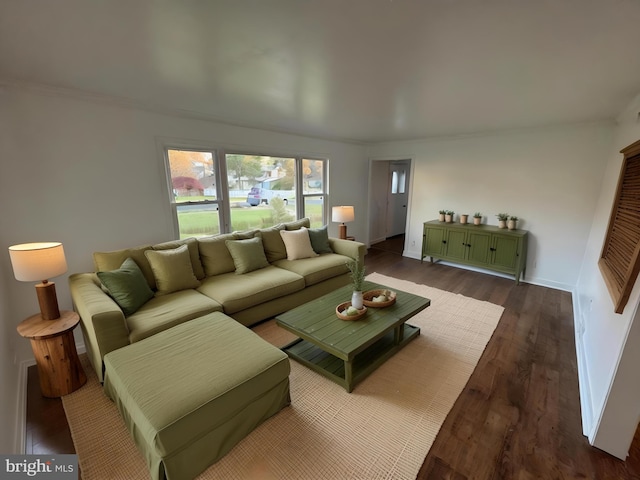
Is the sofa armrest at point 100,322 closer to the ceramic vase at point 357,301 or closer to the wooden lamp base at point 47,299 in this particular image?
the wooden lamp base at point 47,299

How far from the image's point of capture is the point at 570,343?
8.71 feet

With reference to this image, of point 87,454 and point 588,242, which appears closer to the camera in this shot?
point 87,454

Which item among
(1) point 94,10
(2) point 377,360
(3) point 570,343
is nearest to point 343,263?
(2) point 377,360

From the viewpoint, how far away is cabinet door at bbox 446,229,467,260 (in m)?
4.51

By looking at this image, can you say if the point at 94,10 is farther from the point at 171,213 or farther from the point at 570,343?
the point at 570,343

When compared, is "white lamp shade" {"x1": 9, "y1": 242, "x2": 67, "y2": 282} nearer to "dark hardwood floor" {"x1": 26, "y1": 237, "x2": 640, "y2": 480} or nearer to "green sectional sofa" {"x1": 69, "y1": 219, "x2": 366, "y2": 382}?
"green sectional sofa" {"x1": 69, "y1": 219, "x2": 366, "y2": 382}

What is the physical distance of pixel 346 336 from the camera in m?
2.06

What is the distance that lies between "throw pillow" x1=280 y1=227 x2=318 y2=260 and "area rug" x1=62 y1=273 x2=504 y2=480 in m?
1.59

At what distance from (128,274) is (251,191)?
2097 millimetres

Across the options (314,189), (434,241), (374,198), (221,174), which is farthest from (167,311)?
(374,198)

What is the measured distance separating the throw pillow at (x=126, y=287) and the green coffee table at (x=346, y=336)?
1.21 metres

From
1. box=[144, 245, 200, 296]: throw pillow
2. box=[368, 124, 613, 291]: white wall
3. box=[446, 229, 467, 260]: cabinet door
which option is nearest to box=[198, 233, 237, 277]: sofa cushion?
box=[144, 245, 200, 296]: throw pillow

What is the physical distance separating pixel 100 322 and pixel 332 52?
2330mm

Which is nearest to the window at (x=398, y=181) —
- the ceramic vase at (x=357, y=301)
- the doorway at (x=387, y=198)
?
the doorway at (x=387, y=198)
